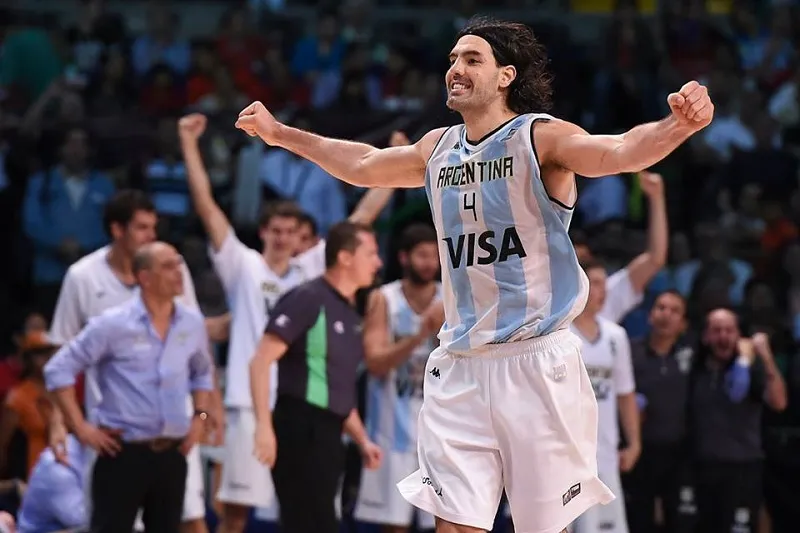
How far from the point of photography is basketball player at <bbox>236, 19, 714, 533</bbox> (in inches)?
211

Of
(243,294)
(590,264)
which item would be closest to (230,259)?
(243,294)

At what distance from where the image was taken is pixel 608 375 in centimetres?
978

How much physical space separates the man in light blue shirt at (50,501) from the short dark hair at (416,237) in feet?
Result: 8.54

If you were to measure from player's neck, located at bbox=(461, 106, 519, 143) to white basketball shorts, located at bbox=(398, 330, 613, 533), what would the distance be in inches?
30.6

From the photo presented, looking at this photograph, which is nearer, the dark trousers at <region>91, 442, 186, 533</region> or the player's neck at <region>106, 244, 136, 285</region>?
the dark trousers at <region>91, 442, 186, 533</region>

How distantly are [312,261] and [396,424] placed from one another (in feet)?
3.93

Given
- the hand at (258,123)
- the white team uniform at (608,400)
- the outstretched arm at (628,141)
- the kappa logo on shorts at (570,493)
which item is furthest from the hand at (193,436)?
the outstretched arm at (628,141)

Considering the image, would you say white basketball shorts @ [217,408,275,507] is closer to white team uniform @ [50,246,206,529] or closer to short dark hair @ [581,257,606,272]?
white team uniform @ [50,246,206,529]

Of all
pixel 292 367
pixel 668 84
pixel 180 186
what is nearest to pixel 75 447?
pixel 292 367

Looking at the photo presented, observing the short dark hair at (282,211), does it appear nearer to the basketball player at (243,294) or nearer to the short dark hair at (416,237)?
the basketball player at (243,294)

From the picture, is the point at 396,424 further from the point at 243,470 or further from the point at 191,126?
the point at 191,126

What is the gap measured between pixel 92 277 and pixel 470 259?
4154mm

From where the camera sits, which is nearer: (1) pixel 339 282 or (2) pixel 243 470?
(1) pixel 339 282

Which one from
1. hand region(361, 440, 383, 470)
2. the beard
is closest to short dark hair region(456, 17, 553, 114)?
hand region(361, 440, 383, 470)
